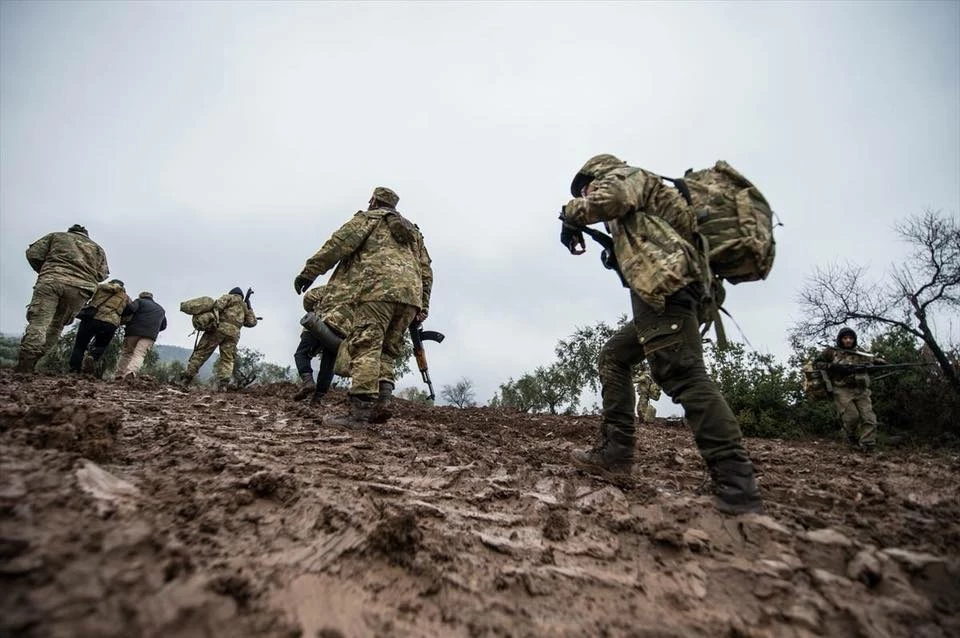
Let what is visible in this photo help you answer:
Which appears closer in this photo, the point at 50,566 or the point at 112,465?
the point at 50,566

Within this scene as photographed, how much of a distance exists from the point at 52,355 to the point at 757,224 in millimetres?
23868

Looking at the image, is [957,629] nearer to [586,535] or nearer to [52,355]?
[586,535]

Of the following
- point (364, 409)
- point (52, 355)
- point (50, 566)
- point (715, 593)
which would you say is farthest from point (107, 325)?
point (52, 355)

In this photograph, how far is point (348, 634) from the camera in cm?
106

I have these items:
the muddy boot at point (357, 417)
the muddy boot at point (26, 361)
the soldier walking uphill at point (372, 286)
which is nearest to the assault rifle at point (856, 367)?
the soldier walking uphill at point (372, 286)

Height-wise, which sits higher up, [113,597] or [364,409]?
→ [364,409]

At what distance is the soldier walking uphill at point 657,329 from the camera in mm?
2035

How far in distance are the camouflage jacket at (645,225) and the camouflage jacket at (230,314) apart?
7470 millimetres

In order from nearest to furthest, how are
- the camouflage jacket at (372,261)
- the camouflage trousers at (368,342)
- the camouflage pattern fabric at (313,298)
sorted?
the camouflage trousers at (368,342) < the camouflage jacket at (372,261) < the camouflage pattern fabric at (313,298)

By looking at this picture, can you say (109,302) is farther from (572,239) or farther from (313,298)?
(572,239)

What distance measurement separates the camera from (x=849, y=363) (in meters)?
7.39

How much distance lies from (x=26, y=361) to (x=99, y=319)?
1064 mm

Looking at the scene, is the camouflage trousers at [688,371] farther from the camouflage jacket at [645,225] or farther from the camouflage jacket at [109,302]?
the camouflage jacket at [109,302]

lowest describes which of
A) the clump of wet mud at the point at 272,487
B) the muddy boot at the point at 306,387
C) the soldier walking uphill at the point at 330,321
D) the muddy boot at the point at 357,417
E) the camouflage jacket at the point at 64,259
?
the clump of wet mud at the point at 272,487
